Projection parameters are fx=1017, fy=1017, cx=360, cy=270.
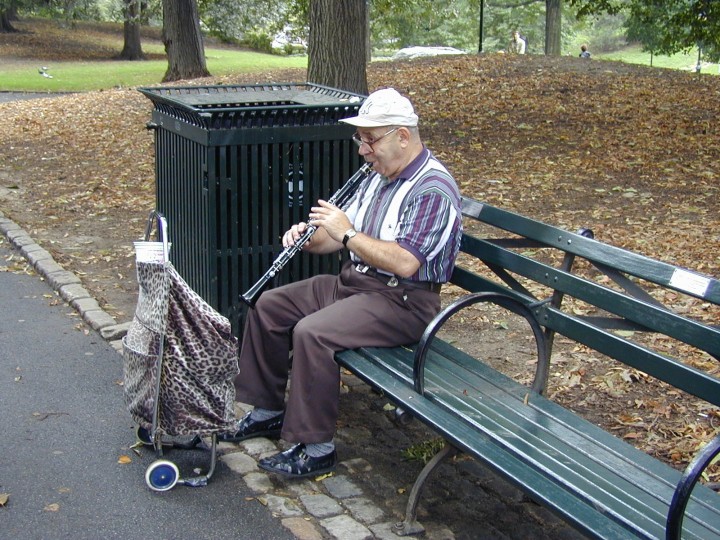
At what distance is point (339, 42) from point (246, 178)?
5.98m

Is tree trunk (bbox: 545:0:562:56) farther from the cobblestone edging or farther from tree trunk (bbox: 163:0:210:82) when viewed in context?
the cobblestone edging

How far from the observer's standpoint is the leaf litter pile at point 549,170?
515cm

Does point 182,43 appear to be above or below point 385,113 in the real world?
above

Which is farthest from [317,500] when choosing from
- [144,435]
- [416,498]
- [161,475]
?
[144,435]

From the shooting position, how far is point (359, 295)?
428 centimetres

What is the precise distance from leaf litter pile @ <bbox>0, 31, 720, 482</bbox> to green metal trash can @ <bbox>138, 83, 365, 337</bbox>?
125 cm

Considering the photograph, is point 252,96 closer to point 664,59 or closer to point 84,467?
point 84,467

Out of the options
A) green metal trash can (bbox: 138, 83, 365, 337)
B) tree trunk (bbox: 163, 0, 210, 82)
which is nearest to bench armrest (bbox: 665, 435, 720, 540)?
green metal trash can (bbox: 138, 83, 365, 337)

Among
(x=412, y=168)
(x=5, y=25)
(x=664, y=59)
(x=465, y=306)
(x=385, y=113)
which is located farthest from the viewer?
(x=664, y=59)

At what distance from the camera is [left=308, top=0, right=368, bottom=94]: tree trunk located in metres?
10.6

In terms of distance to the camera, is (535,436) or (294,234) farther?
(294,234)

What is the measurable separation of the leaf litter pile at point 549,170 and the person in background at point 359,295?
4.01 feet

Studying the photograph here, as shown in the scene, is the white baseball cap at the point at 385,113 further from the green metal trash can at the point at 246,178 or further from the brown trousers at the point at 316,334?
the green metal trash can at the point at 246,178

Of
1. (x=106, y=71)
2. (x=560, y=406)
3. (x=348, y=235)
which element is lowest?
(x=560, y=406)
